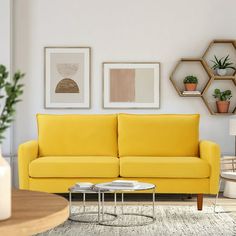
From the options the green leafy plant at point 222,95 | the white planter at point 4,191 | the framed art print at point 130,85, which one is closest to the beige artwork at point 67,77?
the framed art print at point 130,85

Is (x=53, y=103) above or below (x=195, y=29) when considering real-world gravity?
below

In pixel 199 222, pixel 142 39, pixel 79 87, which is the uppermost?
pixel 142 39

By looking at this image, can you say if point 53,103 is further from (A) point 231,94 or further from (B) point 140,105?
(A) point 231,94

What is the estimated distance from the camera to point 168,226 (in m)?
4.30

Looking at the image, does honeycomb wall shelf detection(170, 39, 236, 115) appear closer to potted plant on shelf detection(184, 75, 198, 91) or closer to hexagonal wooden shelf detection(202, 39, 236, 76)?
hexagonal wooden shelf detection(202, 39, 236, 76)

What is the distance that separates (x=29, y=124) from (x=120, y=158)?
141 cm

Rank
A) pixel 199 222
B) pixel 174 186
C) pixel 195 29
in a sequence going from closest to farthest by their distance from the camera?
pixel 199 222, pixel 174 186, pixel 195 29

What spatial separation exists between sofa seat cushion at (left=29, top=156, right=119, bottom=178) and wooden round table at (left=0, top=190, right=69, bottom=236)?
2.33 metres

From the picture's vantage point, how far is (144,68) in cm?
638

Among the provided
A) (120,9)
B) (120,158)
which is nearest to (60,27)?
(120,9)

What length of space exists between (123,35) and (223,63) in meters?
1.21

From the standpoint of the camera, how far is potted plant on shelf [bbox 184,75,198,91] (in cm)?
624

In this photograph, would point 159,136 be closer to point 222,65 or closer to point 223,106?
point 223,106

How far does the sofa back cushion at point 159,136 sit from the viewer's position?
19.0 ft
